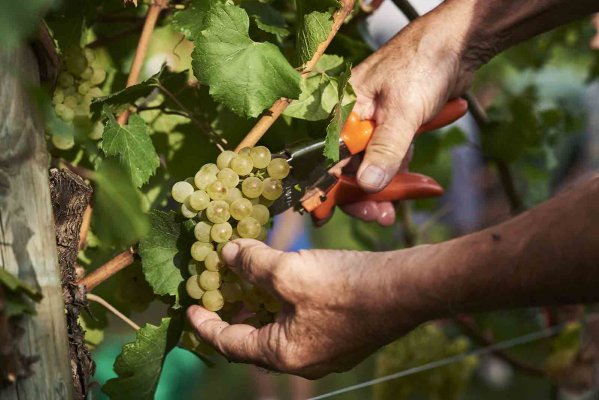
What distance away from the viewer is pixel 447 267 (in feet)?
2.30

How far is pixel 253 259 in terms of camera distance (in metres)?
0.76

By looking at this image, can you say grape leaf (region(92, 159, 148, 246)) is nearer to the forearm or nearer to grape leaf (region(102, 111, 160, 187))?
grape leaf (region(102, 111, 160, 187))

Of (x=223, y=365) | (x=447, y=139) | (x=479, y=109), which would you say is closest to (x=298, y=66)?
(x=479, y=109)

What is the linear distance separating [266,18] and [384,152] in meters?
0.19

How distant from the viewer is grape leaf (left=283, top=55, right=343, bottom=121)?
0.88 meters

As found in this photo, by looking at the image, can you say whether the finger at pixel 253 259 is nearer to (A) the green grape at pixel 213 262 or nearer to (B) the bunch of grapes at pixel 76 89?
(A) the green grape at pixel 213 262

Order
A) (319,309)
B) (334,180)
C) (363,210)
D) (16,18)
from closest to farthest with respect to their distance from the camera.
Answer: (16,18) < (319,309) < (334,180) < (363,210)

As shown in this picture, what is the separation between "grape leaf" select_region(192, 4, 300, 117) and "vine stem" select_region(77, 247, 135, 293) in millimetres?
186

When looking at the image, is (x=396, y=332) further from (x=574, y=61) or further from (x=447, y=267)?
(x=574, y=61)

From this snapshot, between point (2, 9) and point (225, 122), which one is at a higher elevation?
point (2, 9)

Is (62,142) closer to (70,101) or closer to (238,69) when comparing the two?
(70,101)

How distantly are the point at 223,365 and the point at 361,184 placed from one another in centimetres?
178

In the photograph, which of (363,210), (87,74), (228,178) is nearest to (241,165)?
(228,178)

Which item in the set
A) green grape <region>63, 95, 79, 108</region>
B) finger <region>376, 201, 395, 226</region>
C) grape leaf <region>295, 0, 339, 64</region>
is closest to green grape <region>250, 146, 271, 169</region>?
grape leaf <region>295, 0, 339, 64</region>
